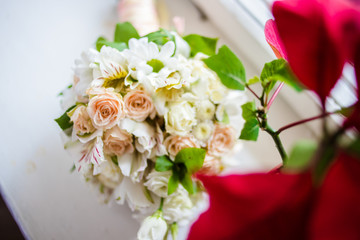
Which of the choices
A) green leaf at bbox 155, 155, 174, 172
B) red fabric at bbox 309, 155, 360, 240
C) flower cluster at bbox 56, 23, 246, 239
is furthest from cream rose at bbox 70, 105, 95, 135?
red fabric at bbox 309, 155, 360, 240

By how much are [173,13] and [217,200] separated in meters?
0.89

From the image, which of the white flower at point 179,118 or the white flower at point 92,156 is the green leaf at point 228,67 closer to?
the white flower at point 179,118

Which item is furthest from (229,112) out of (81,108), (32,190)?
(32,190)

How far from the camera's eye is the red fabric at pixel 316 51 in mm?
241

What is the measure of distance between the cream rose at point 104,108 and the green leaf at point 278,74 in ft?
0.70

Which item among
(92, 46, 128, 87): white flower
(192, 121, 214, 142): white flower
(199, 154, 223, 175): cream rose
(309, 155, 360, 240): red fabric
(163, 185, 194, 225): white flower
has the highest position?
(92, 46, 128, 87): white flower

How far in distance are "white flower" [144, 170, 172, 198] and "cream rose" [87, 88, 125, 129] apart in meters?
0.12

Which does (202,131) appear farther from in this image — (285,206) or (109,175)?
(285,206)

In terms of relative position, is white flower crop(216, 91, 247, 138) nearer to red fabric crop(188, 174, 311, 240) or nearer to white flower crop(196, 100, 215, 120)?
white flower crop(196, 100, 215, 120)

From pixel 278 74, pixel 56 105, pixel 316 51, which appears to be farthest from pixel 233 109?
pixel 56 105

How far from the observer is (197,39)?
1.83 ft

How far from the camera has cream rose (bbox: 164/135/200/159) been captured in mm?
471

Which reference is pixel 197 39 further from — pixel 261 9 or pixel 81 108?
pixel 261 9

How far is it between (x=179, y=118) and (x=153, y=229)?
0.60 ft
